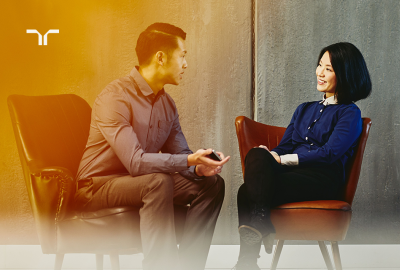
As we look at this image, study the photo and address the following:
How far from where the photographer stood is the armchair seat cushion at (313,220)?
4.68ft

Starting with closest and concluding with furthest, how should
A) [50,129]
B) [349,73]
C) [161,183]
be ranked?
[161,183], [50,129], [349,73]

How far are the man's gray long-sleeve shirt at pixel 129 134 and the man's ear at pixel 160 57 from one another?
124mm

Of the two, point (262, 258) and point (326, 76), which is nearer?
point (326, 76)

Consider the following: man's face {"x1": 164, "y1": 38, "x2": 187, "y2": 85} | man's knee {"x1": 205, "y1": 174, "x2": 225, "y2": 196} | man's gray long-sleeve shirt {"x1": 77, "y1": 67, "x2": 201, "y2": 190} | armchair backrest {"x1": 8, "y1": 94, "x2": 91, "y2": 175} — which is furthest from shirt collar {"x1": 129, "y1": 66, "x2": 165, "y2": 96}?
man's knee {"x1": 205, "y1": 174, "x2": 225, "y2": 196}

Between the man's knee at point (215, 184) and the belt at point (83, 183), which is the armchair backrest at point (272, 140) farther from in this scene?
the belt at point (83, 183)

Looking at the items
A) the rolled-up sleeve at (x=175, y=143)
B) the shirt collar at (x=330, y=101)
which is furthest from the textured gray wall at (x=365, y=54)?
the rolled-up sleeve at (x=175, y=143)

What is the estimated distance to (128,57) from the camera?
7.94 ft

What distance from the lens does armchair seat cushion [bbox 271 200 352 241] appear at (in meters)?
1.43

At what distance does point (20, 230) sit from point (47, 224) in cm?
130

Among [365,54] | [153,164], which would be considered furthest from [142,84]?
[365,54]

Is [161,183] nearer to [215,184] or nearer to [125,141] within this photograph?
[125,141]

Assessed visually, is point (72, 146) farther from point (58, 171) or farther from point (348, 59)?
point (348, 59)

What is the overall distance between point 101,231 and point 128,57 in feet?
4.88

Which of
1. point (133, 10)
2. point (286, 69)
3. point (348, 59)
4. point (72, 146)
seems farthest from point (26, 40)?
point (348, 59)
